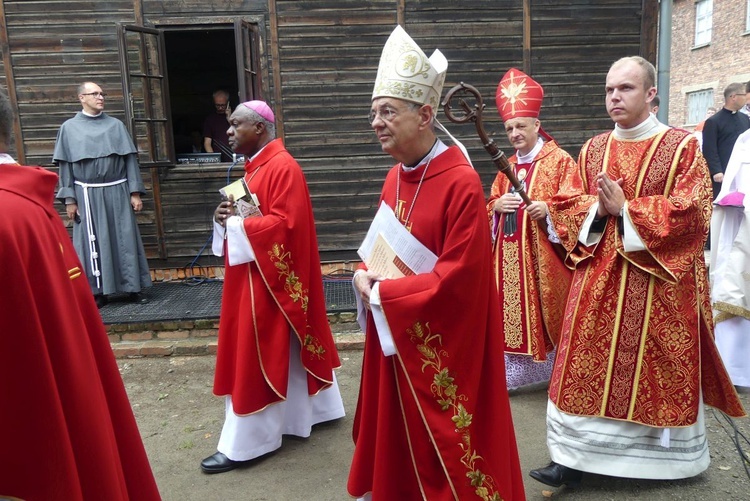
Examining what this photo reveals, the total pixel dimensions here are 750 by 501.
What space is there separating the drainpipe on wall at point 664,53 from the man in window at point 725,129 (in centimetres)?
153

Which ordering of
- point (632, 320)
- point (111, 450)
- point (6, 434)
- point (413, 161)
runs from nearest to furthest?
point (6, 434) < point (111, 450) < point (413, 161) < point (632, 320)

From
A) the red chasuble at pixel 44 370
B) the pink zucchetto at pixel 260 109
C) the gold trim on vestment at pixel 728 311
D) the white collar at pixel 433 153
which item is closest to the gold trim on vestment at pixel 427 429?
the white collar at pixel 433 153

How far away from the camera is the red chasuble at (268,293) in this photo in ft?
10.5

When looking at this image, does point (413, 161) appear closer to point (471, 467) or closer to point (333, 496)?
point (471, 467)

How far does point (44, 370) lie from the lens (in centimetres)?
166

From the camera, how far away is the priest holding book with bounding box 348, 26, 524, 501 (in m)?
2.04

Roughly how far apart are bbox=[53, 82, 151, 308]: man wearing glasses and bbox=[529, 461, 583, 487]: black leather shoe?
4.51 meters

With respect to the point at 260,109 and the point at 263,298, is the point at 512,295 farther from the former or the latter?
the point at 260,109

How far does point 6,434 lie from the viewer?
1638 millimetres

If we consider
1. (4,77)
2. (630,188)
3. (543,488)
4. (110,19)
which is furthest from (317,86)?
(543,488)

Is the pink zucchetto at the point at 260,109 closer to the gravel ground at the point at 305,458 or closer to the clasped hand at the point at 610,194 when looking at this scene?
the clasped hand at the point at 610,194

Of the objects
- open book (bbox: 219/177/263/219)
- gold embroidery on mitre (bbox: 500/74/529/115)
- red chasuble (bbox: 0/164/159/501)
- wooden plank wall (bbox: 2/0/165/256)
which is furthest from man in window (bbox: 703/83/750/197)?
red chasuble (bbox: 0/164/159/501)

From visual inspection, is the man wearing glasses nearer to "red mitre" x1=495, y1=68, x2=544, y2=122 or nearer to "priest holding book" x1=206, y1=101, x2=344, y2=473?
"priest holding book" x1=206, y1=101, x2=344, y2=473

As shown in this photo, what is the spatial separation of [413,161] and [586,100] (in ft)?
17.8
